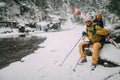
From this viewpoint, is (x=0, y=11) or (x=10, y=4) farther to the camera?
(x=10, y=4)

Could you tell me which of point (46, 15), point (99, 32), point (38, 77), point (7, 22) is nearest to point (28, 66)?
point (38, 77)

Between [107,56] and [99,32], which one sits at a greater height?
[99,32]

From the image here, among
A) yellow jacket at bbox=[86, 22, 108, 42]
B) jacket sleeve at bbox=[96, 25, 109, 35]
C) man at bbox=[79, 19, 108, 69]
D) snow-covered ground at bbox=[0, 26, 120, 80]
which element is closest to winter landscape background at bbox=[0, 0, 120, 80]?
snow-covered ground at bbox=[0, 26, 120, 80]

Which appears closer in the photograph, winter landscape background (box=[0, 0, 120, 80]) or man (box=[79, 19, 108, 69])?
winter landscape background (box=[0, 0, 120, 80])

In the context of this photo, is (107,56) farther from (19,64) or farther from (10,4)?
(10,4)

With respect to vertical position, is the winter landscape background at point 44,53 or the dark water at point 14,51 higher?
the winter landscape background at point 44,53

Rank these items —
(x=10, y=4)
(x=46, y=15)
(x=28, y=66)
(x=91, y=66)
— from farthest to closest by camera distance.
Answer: (x=46, y=15), (x=10, y=4), (x=28, y=66), (x=91, y=66)

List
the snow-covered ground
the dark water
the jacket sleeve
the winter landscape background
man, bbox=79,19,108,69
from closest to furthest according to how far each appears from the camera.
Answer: the snow-covered ground → the winter landscape background → man, bbox=79,19,108,69 → the jacket sleeve → the dark water

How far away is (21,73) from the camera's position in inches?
298

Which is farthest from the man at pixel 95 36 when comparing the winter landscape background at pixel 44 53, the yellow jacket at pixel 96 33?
the winter landscape background at pixel 44 53

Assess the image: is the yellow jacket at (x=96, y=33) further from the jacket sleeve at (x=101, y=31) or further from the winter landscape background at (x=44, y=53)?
the winter landscape background at (x=44, y=53)

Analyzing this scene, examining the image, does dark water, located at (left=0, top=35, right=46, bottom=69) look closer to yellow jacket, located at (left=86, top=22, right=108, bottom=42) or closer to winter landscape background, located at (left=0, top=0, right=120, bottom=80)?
winter landscape background, located at (left=0, top=0, right=120, bottom=80)

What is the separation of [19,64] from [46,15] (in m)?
36.8

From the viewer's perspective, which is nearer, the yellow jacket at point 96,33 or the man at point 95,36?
the man at point 95,36
